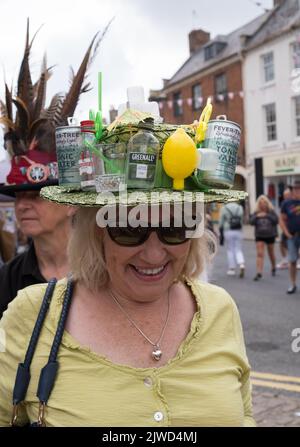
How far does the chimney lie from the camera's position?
32.3m

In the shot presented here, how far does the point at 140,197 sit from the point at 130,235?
0.17 m

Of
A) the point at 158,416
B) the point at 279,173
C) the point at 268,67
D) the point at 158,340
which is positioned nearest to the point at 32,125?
the point at 158,340

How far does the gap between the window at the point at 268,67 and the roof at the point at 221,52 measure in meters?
1.77

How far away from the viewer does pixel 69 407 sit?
5.17 feet

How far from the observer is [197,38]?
32.4 metres

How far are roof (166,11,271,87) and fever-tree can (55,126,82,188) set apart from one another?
83.9 ft

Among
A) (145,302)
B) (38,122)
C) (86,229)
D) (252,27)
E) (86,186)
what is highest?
(252,27)

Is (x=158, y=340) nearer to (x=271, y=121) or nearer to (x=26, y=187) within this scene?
(x=26, y=187)

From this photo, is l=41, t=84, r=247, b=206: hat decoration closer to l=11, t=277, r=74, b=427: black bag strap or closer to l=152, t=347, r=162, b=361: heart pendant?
l=11, t=277, r=74, b=427: black bag strap

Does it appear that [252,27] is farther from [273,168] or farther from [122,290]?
[122,290]

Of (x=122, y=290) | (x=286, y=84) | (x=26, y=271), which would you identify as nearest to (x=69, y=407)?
(x=122, y=290)

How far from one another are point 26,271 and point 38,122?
80 centimetres

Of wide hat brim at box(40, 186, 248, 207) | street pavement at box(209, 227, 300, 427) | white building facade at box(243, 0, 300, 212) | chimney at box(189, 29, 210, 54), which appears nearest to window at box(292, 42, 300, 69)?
white building facade at box(243, 0, 300, 212)

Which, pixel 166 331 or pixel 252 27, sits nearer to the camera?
pixel 166 331
